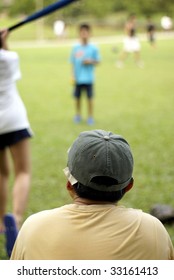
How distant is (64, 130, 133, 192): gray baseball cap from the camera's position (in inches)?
73.3

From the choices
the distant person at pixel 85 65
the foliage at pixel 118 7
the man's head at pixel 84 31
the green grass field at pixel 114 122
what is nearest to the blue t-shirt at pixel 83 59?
the distant person at pixel 85 65

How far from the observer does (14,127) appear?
3514mm

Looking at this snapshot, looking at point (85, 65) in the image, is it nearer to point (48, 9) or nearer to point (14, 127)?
point (48, 9)

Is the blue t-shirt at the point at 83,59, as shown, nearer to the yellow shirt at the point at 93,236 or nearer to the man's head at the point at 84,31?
the man's head at the point at 84,31

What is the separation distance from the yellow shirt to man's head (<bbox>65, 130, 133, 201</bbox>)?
0.21 ft

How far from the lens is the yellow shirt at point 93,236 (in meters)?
1.82

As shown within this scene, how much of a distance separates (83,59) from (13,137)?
4.84m

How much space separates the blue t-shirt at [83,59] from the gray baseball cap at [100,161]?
20.9 feet

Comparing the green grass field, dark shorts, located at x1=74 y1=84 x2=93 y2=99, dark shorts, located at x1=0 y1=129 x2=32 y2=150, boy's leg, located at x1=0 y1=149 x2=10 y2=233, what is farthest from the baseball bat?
dark shorts, located at x1=74 y1=84 x2=93 y2=99

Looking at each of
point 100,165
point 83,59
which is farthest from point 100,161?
point 83,59

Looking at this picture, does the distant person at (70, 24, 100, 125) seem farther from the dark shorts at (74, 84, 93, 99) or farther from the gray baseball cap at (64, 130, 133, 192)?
the gray baseball cap at (64, 130, 133, 192)

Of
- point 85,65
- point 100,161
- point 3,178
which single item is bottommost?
point 3,178
